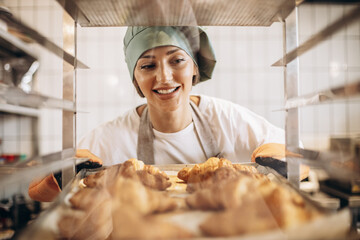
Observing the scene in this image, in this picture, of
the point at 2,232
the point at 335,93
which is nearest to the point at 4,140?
the point at 2,232

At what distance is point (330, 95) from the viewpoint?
0.53 metres

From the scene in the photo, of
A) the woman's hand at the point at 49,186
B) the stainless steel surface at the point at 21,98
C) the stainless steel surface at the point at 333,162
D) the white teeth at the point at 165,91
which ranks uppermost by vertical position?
the white teeth at the point at 165,91

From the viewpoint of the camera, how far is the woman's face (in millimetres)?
741

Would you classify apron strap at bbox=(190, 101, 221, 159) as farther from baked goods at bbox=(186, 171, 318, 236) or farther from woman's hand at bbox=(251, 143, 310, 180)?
baked goods at bbox=(186, 171, 318, 236)

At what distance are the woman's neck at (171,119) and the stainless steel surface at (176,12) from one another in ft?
0.90

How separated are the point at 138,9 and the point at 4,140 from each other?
8.19 feet

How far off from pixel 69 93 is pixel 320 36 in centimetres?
69

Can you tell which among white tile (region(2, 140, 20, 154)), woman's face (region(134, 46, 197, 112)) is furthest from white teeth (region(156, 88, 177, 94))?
white tile (region(2, 140, 20, 154))

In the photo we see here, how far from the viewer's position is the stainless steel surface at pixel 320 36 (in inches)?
20.1

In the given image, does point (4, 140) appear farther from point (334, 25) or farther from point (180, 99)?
point (334, 25)

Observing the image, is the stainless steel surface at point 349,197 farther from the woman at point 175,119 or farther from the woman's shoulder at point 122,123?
the woman's shoulder at point 122,123

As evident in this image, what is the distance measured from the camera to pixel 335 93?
514mm

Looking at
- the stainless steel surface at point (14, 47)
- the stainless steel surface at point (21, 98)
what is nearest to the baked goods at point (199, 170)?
the stainless steel surface at point (21, 98)

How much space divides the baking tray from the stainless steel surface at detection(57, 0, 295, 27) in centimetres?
46
